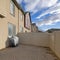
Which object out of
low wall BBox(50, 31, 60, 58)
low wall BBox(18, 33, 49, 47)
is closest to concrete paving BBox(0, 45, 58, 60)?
low wall BBox(50, 31, 60, 58)

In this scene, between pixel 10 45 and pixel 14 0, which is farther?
pixel 14 0

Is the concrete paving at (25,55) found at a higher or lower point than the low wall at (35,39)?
lower

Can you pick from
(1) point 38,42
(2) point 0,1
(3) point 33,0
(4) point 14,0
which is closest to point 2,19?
(2) point 0,1

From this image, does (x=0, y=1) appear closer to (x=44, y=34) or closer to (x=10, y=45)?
(x=10, y=45)

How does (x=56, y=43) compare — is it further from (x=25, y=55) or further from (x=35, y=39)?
(x=35, y=39)

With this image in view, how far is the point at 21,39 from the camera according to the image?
63.4 ft

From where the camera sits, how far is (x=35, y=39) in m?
18.4

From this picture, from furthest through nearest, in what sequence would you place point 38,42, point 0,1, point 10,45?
point 38,42 → point 10,45 → point 0,1

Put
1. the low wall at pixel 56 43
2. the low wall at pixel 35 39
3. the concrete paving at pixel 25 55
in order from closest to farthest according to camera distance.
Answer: the concrete paving at pixel 25 55
the low wall at pixel 56 43
the low wall at pixel 35 39

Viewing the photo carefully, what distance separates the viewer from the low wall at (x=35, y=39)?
57.6 ft

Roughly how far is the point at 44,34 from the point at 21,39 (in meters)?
3.89

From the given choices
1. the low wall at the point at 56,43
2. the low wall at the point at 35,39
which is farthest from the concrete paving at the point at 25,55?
the low wall at the point at 35,39

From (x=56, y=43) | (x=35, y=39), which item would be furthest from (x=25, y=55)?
(x=35, y=39)

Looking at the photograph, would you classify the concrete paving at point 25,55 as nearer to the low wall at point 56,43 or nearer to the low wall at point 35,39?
the low wall at point 56,43
